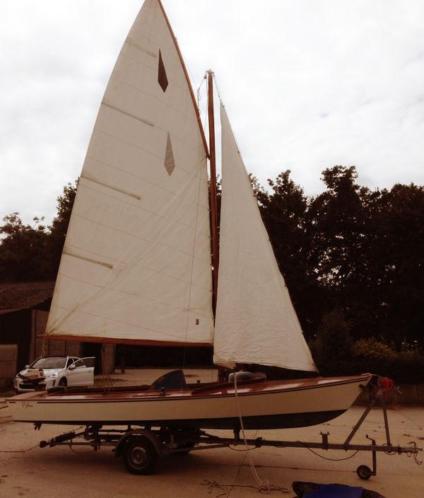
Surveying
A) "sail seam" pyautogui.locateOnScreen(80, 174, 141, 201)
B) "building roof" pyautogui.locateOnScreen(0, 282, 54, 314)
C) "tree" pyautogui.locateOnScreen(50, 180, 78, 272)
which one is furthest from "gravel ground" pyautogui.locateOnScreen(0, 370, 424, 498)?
"tree" pyautogui.locateOnScreen(50, 180, 78, 272)

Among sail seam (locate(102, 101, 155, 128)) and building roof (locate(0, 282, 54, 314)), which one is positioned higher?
sail seam (locate(102, 101, 155, 128))

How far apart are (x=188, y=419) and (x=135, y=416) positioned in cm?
84

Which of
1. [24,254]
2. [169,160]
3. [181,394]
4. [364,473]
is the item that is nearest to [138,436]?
[181,394]

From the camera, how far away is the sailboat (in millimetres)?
7762

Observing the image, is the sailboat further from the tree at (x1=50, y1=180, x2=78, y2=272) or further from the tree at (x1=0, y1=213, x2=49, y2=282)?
the tree at (x1=0, y1=213, x2=49, y2=282)

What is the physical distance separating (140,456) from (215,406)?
1.49 meters

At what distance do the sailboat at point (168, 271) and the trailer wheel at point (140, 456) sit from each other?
0.30m

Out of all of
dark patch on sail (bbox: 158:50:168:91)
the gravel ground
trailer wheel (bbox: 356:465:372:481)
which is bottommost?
the gravel ground

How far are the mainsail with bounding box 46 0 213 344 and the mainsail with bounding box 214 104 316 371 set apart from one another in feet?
2.90

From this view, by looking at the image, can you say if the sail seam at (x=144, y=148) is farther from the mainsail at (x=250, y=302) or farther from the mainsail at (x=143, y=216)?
the mainsail at (x=250, y=302)

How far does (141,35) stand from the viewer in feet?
34.8

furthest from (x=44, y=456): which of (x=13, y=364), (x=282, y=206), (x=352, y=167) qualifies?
(x=352, y=167)

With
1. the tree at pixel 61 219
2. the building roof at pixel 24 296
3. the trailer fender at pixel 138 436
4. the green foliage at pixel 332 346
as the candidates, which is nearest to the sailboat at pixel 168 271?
the trailer fender at pixel 138 436

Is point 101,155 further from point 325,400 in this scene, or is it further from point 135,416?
point 325,400
